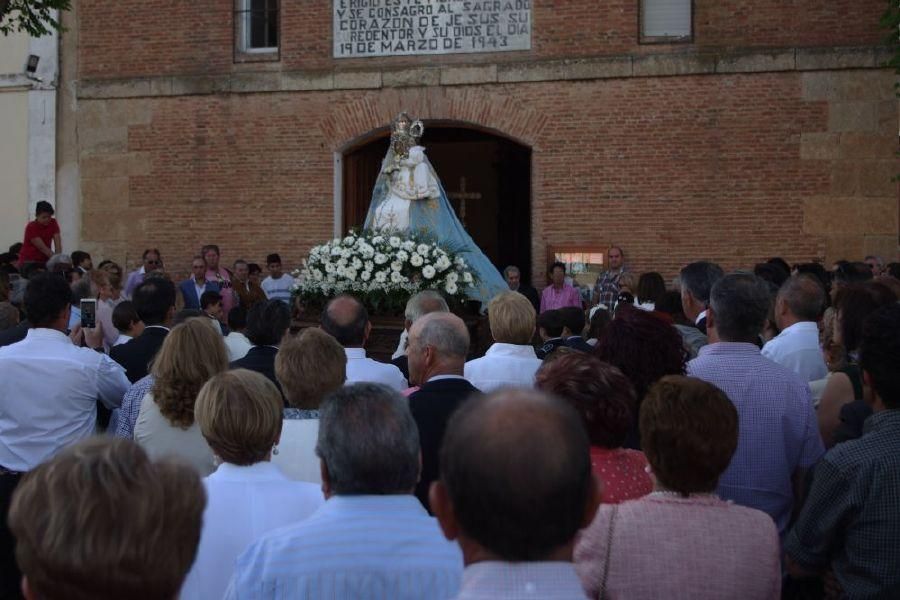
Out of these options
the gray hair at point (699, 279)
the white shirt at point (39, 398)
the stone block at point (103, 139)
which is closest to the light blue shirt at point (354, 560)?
the white shirt at point (39, 398)

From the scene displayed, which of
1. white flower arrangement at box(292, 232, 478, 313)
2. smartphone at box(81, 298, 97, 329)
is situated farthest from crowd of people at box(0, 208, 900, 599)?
white flower arrangement at box(292, 232, 478, 313)

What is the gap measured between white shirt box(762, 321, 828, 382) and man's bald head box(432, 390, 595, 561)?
366 cm

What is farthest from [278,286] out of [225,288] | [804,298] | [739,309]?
[739,309]

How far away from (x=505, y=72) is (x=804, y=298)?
1042cm

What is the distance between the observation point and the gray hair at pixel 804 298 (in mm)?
5520

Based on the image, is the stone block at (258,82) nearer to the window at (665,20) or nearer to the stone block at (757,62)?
the window at (665,20)

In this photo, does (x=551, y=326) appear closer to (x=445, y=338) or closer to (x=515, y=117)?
(x=445, y=338)

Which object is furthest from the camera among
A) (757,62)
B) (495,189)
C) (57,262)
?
(495,189)

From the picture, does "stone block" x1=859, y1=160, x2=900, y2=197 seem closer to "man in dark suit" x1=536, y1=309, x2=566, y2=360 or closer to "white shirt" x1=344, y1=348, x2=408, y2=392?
"man in dark suit" x1=536, y1=309, x2=566, y2=360

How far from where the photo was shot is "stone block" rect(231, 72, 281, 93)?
16.2 m

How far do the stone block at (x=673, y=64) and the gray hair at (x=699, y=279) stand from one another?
32.4ft

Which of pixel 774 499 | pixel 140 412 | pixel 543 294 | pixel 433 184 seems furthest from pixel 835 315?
pixel 543 294

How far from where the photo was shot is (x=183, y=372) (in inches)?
172

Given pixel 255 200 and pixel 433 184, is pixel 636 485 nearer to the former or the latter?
pixel 433 184
